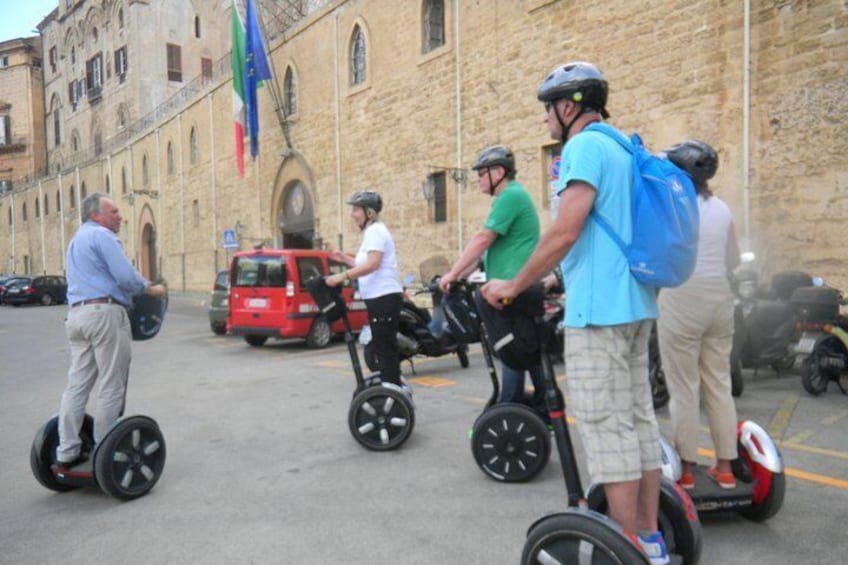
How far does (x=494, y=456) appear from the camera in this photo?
13.4 ft

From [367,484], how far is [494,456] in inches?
32.3

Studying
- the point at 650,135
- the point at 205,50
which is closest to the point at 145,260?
the point at 205,50

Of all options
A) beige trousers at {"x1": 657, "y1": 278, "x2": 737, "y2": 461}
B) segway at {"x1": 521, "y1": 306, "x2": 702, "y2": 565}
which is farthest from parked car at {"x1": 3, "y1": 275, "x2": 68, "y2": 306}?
segway at {"x1": 521, "y1": 306, "x2": 702, "y2": 565}

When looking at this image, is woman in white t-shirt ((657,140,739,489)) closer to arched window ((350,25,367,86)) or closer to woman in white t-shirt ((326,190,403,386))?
woman in white t-shirt ((326,190,403,386))

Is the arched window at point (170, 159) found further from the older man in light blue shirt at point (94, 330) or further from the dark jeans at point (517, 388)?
the dark jeans at point (517, 388)

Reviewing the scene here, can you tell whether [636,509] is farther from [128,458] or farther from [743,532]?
[128,458]

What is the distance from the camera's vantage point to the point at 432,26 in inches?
684

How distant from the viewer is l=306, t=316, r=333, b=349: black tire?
1152cm

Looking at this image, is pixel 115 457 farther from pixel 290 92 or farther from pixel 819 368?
pixel 290 92

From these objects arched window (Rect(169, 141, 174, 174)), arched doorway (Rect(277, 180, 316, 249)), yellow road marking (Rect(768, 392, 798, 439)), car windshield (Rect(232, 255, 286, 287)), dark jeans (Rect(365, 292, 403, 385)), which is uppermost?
arched window (Rect(169, 141, 174, 174))

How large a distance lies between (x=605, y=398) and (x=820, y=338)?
530 cm

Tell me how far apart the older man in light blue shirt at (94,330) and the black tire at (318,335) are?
743cm

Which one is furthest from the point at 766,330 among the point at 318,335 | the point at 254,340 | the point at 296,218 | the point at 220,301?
the point at 296,218

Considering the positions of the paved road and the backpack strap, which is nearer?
the backpack strap
